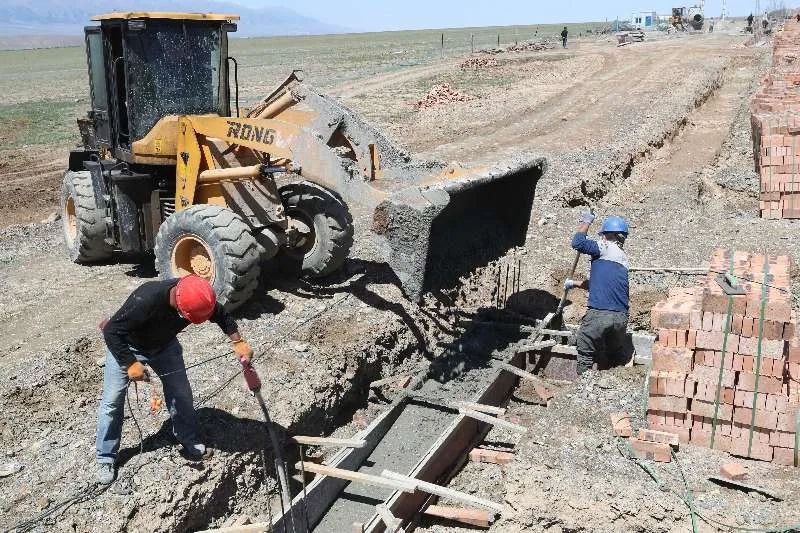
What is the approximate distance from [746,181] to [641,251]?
142 inches

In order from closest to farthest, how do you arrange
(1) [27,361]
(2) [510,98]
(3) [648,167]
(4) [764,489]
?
(4) [764,489] → (1) [27,361] → (3) [648,167] → (2) [510,98]

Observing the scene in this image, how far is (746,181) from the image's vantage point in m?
13.2

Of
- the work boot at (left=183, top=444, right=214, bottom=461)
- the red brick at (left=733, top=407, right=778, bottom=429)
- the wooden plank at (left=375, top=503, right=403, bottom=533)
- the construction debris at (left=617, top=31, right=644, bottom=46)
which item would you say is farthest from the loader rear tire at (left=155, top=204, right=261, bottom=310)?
the construction debris at (left=617, top=31, right=644, bottom=46)

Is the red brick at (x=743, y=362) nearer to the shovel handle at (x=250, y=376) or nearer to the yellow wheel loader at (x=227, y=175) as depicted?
the yellow wheel loader at (x=227, y=175)

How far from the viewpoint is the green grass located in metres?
23.4

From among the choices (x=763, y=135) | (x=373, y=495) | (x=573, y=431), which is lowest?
(x=373, y=495)

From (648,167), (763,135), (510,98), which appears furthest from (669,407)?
(510,98)

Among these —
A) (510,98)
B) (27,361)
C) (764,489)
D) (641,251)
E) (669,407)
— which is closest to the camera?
→ (764,489)

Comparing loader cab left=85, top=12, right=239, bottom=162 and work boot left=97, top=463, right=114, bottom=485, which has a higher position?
loader cab left=85, top=12, right=239, bottom=162

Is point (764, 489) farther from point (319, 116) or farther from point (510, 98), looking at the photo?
point (510, 98)

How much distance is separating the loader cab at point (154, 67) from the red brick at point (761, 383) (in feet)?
20.4

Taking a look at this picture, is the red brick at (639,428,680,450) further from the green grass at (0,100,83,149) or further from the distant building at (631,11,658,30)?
the distant building at (631,11,658,30)

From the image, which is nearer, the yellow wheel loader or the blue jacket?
the yellow wheel loader

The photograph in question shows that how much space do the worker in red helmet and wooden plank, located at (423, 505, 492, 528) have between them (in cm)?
198
